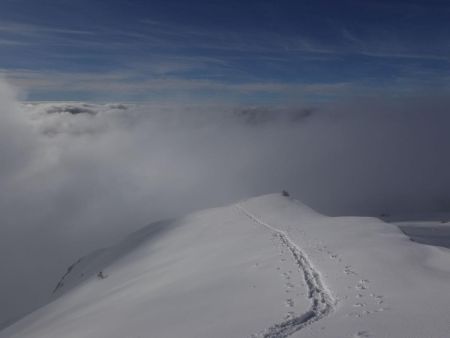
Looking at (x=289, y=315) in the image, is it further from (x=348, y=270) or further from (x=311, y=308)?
(x=348, y=270)

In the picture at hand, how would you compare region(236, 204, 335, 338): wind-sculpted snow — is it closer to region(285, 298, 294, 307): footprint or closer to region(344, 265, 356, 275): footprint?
region(285, 298, 294, 307): footprint

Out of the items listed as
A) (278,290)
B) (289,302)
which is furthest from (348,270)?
(289,302)

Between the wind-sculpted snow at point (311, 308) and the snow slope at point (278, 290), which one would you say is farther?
the snow slope at point (278, 290)

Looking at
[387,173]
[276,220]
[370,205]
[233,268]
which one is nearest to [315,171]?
[387,173]

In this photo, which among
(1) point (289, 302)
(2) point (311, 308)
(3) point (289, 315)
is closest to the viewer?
(3) point (289, 315)

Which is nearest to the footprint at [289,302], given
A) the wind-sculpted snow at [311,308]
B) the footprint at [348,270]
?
the wind-sculpted snow at [311,308]

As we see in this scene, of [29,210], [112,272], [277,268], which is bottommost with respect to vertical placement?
[29,210]

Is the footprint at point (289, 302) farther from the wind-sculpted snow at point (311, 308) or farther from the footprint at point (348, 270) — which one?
the footprint at point (348, 270)

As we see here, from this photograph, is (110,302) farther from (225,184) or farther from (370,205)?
(225,184)

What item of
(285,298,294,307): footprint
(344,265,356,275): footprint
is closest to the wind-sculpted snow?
(285,298,294,307): footprint
